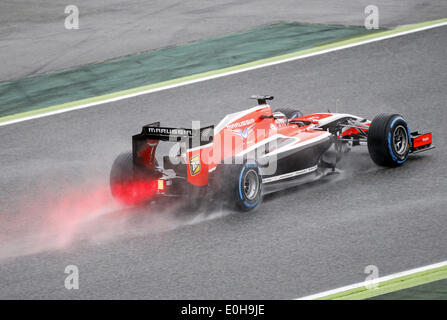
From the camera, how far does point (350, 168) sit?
12023 mm

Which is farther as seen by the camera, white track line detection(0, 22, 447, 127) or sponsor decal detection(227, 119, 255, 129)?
white track line detection(0, 22, 447, 127)

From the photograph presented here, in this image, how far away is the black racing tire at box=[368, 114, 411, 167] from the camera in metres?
11.5

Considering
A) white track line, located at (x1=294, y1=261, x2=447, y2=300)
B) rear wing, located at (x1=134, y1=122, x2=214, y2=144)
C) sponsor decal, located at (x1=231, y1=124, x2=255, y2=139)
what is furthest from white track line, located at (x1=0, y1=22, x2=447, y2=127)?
white track line, located at (x1=294, y1=261, x2=447, y2=300)

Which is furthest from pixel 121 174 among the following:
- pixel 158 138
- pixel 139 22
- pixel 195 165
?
pixel 139 22

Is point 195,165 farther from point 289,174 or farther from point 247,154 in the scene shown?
point 289,174

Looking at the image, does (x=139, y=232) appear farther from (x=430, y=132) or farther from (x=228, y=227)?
(x=430, y=132)

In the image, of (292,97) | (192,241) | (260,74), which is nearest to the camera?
(192,241)

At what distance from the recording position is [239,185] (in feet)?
34.0

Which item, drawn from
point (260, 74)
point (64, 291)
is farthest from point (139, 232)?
point (260, 74)

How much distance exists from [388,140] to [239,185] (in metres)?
2.31

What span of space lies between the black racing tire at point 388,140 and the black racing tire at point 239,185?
5.83 ft

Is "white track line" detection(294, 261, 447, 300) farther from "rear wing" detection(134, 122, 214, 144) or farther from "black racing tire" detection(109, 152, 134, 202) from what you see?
"black racing tire" detection(109, 152, 134, 202)

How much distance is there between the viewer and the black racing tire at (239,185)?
10.4 meters
